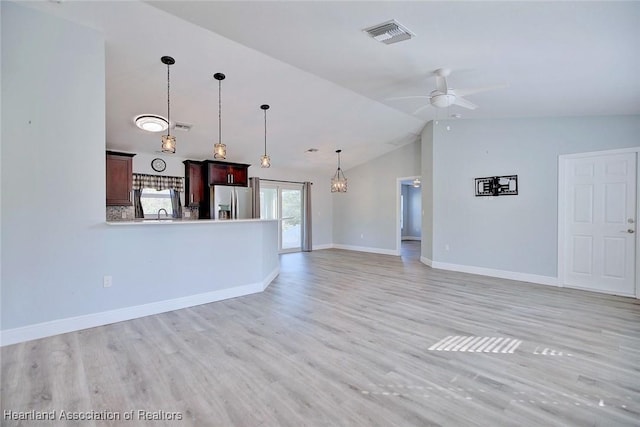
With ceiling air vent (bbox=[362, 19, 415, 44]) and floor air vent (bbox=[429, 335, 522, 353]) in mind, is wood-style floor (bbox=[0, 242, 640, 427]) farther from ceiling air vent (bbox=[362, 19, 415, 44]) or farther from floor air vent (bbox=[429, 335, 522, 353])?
ceiling air vent (bbox=[362, 19, 415, 44])

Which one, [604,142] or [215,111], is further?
[215,111]

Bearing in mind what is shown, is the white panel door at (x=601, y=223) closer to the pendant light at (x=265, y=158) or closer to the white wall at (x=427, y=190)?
the white wall at (x=427, y=190)

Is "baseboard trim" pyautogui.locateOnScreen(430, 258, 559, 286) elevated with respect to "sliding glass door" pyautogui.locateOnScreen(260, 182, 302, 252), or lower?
lower

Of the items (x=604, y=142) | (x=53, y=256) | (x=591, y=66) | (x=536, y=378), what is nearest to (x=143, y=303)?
(x=53, y=256)

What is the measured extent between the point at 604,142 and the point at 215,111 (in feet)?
20.1

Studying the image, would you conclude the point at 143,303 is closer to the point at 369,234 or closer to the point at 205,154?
the point at 205,154

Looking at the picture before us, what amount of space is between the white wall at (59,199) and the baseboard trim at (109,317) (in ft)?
0.03

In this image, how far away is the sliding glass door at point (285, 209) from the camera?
28.9 ft

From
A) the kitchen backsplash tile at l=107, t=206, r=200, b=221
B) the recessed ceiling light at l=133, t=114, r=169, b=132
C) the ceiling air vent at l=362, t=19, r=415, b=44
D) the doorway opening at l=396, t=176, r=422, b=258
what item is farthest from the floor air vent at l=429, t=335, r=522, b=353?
the doorway opening at l=396, t=176, r=422, b=258

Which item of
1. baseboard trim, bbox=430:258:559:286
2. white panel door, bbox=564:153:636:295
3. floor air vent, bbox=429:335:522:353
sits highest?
white panel door, bbox=564:153:636:295

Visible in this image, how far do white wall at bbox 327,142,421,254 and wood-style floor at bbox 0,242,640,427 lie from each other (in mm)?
4731

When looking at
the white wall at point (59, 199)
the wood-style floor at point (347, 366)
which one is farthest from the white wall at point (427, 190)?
the white wall at point (59, 199)

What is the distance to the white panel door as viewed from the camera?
14.6 feet

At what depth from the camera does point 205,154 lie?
689 centimetres
